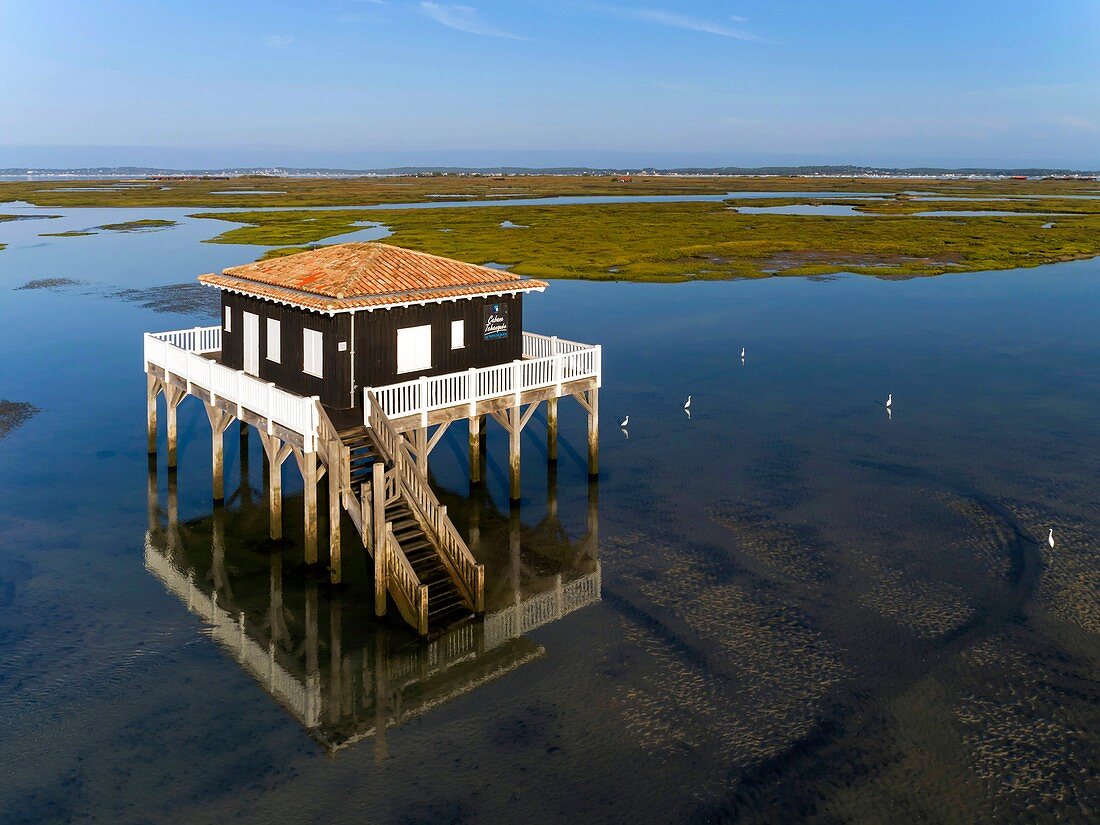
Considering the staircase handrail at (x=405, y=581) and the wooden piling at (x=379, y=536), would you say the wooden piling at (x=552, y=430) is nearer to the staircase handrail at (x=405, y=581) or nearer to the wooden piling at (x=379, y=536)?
the wooden piling at (x=379, y=536)

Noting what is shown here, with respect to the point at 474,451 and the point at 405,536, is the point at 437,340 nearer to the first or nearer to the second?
the point at 474,451

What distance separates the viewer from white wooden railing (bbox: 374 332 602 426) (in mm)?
28547

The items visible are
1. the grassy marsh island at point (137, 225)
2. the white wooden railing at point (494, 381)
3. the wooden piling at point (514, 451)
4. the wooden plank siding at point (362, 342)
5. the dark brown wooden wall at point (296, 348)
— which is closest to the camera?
the white wooden railing at point (494, 381)

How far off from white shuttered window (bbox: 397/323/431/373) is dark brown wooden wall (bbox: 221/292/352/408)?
177 cm

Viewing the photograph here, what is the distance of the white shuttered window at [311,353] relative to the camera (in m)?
29.4

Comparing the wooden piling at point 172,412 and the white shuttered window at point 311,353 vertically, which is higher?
the white shuttered window at point 311,353

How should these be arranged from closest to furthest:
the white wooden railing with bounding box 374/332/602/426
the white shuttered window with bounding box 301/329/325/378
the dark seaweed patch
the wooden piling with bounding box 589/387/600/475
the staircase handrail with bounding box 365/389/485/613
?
the staircase handrail with bounding box 365/389/485/613 → the white wooden railing with bounding box 374/332/602/426 → the white shuttered window with bounding box 301/329/325/378 → the wooden piling with bounding box 589/387/600/475 → the dark seaweed patch

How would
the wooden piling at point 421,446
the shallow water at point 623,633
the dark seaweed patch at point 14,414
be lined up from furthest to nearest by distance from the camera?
the dark seaweed patch at point 14,414 < the wooden piling at point 421,446 < the shallow water at point 623,633

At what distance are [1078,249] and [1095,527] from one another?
87.2 metres

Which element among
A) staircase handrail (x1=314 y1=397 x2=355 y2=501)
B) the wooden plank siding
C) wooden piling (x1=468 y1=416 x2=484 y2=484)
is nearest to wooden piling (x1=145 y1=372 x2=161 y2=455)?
the wooden plank siding

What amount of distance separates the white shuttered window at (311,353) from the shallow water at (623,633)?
498cm

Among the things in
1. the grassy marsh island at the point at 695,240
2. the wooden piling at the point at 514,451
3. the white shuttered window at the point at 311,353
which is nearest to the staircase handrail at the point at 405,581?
the white shuttered window at the point at 311,353

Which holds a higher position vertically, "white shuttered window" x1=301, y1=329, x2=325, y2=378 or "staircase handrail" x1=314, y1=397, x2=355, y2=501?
"white shuttered window" x1=301, y1=329, x2=325, y2=378

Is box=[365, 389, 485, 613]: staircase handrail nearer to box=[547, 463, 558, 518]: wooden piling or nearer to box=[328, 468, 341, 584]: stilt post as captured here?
box=[328, 468, 341, 584]: stilt post
